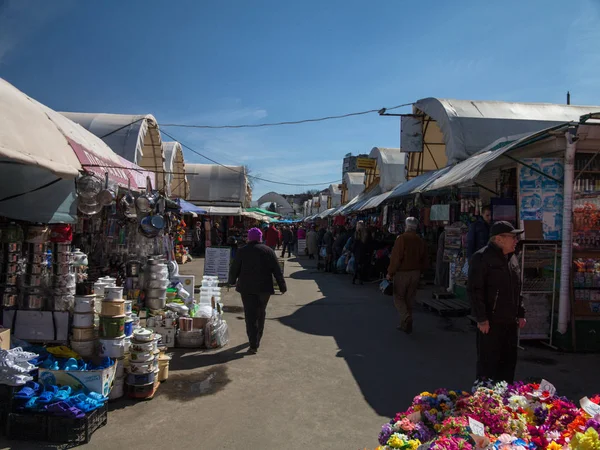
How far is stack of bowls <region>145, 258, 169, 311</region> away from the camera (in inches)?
269

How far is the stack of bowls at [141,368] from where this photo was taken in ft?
14.9

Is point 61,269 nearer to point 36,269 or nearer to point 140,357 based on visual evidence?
point 36,269

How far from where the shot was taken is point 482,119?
35.7 ft

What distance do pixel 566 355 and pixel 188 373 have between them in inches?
208

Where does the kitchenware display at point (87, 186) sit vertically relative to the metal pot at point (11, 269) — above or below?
above

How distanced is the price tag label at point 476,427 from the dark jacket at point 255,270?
4258mm

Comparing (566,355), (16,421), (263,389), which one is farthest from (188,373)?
(566,355)

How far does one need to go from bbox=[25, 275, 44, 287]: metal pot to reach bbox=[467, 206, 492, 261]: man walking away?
6482 mm

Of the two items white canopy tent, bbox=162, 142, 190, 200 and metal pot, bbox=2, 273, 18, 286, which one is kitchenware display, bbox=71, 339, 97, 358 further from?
white canopy tent, bbox=162, 142, 190, 200

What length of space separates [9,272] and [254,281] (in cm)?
306

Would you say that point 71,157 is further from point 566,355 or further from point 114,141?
point 114,141

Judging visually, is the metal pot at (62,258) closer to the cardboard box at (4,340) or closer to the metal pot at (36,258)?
the metal pot at (36,258)

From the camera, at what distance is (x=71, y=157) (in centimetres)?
485

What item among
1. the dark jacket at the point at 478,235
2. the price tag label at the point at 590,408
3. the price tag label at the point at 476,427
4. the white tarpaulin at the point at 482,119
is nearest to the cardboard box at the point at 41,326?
the price tag label at the point at 476,427
